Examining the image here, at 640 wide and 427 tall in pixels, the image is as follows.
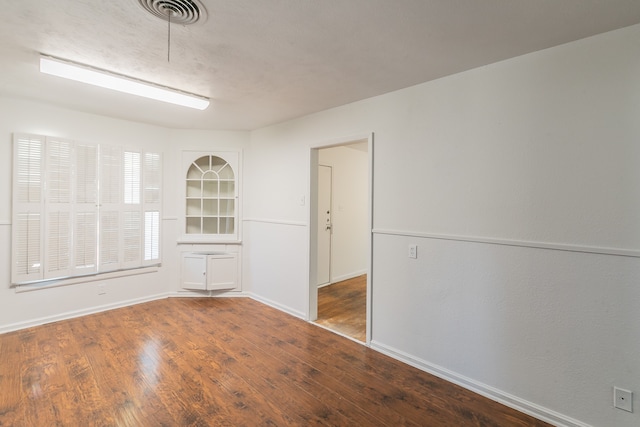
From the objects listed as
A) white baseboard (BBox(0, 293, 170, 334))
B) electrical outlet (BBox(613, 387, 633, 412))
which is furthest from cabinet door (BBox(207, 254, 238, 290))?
electrical outlet (BBox(613, 387, 633, 412))

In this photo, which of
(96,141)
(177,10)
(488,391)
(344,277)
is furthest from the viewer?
(344,277)

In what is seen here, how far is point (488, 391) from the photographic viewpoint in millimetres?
2256

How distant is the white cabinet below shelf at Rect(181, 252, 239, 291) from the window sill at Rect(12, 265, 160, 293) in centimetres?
42

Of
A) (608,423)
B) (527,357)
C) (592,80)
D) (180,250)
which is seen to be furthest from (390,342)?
(180,250)

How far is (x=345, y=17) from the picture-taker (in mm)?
1733

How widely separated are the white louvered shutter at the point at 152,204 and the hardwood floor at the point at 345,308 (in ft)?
8.06

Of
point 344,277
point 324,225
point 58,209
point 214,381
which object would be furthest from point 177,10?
point 344,277

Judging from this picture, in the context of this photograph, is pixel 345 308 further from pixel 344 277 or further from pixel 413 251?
pixel 413 251

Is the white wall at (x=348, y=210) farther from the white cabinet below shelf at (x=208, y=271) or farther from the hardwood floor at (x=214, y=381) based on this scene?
the hardwood floor at (x=214, y=381)

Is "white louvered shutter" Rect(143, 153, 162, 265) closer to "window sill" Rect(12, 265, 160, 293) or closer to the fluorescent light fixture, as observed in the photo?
"window sill" Rect(12, 265, 160, 293)

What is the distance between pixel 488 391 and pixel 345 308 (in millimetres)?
2066

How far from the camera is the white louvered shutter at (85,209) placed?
143 inches

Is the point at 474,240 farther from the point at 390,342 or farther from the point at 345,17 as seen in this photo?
the point at 345,17

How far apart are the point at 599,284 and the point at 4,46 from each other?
164 inches
